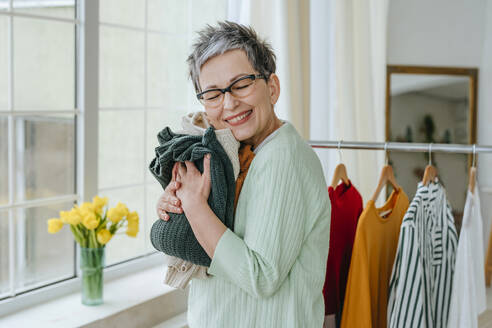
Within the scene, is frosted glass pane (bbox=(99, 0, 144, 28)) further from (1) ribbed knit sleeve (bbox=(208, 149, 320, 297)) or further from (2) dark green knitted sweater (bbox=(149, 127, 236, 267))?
(1) ribbed knit sleeve (bbox=(208, 149, 320, 297))

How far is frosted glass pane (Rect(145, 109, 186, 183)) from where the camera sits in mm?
2404

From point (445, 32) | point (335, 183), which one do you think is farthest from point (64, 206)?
point (445, 32)

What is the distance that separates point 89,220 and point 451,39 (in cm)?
280

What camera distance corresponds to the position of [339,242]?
5.18 feet

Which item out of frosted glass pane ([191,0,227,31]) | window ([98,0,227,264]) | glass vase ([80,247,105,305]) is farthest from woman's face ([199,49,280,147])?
frosted glass pane ([191,0,227,31])

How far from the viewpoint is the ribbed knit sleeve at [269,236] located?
3.21 ft

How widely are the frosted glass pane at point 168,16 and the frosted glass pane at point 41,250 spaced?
0.92 meters

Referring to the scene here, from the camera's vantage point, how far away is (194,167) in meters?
1.08

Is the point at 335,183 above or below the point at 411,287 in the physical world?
Answer: above

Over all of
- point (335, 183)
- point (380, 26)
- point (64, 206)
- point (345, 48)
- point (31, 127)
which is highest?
point (380, 26)

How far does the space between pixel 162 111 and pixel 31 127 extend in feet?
2.26

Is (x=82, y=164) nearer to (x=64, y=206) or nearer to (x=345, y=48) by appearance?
(x=64, y=206)

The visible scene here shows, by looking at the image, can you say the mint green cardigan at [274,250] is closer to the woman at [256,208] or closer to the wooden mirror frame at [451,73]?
the woman at [256,208]

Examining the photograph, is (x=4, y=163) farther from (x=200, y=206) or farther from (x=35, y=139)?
(x=200, y=206)
